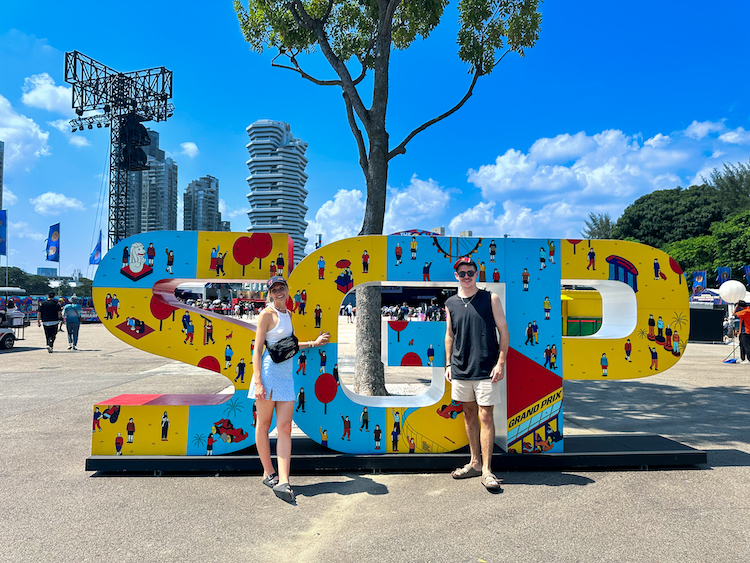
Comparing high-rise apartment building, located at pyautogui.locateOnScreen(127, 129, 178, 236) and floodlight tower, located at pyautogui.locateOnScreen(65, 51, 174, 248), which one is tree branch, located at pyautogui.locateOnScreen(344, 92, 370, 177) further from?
high-rise apartment building, located at pyautogui.locateOnScreen(127, 129, 178, 236)

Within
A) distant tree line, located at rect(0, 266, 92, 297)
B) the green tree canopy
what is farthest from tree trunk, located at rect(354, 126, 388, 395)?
distant tree line, located at rect(0, 266, 92, 297)

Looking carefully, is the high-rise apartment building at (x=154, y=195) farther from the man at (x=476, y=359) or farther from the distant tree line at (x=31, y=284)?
the man at (x=476, y=359)

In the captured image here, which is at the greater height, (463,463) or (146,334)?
(146,334)

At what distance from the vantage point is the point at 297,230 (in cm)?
12100

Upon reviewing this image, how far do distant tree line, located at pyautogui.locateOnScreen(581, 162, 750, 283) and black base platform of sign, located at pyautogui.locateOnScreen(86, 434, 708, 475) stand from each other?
3556 centimetres

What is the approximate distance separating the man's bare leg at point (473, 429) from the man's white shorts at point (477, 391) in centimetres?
7

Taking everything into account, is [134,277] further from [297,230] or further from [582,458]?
[297,230]

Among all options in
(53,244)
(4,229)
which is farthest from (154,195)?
(4,229)

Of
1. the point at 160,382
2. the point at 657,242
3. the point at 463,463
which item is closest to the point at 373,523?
the point at 463,463

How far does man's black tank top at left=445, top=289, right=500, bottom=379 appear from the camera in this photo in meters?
4.15

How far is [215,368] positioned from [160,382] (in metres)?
5.53

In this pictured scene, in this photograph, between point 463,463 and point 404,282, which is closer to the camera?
point 463,463

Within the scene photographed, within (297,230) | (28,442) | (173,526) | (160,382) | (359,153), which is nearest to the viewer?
(173,526)

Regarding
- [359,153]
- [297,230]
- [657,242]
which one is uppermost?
[297,230]
